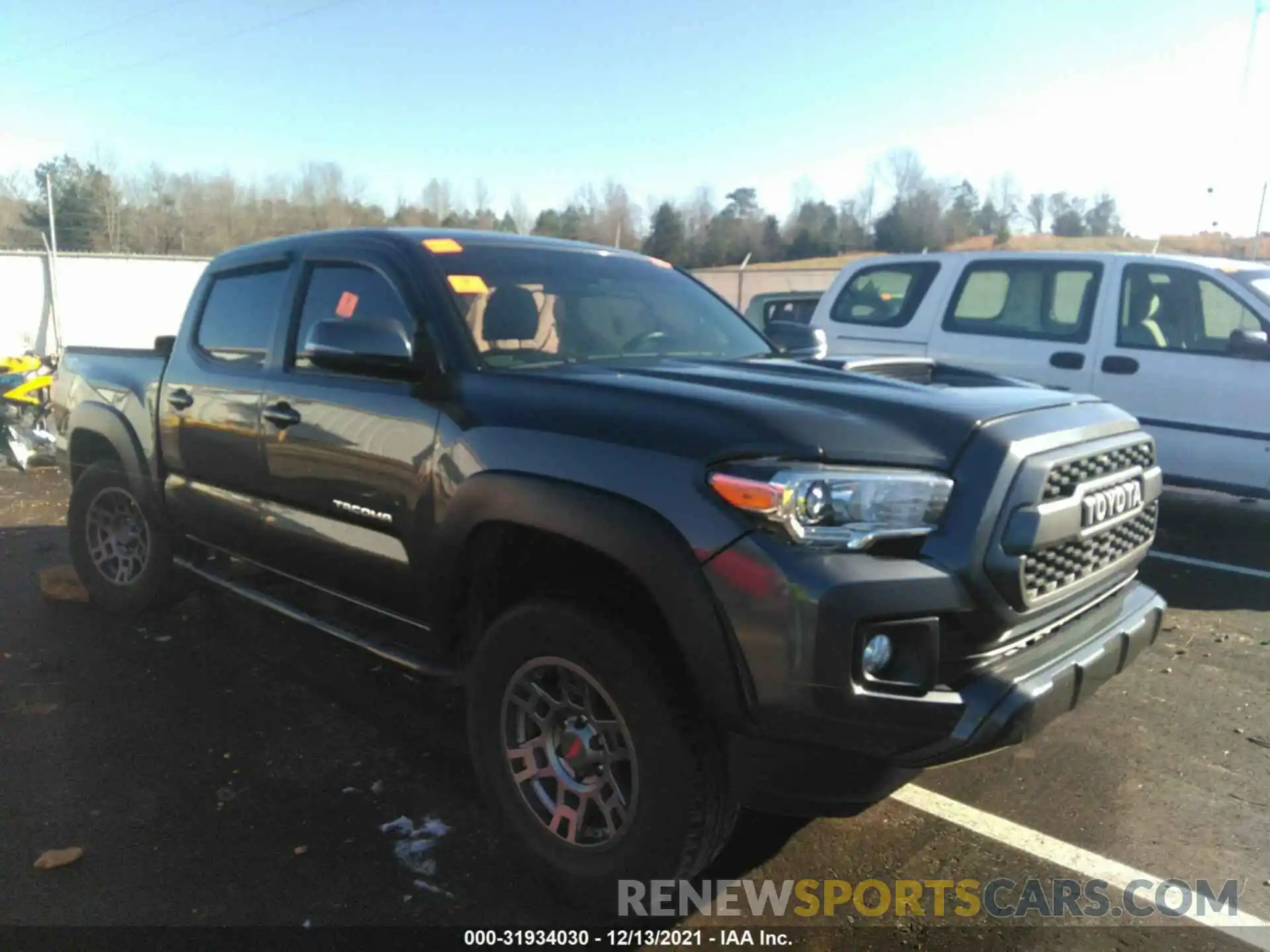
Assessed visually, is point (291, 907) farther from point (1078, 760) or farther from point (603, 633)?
point (1078, 760)

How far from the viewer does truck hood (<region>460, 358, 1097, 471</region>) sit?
2371 millimetres

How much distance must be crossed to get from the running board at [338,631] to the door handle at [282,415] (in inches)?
29.0

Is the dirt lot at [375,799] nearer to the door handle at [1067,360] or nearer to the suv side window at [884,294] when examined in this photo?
the door handle at [1067,360]

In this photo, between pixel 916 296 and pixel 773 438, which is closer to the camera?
pixel 773 438

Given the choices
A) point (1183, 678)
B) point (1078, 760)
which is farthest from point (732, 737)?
point (1183, 678)

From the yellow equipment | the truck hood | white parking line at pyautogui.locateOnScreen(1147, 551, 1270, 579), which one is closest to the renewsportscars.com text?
the truck hood

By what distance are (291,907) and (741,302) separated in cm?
2043

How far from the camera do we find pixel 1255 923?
270 cm

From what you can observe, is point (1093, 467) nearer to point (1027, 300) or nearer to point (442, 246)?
point (442, 246)

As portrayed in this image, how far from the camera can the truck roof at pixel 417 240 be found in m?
3.59

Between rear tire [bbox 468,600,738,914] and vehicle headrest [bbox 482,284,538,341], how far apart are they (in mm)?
1007

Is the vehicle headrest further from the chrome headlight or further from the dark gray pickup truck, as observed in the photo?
the chrome headlight

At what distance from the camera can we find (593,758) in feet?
8.77

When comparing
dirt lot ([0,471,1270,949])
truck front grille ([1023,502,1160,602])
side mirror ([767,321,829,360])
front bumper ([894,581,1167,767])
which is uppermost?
side mirror ([767,321,829,360])
